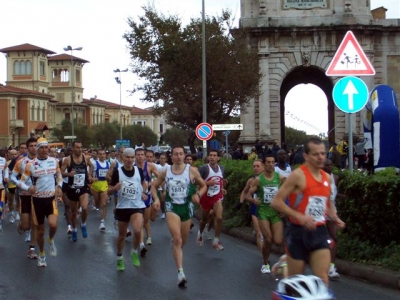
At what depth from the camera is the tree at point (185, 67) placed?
3809 centimetres

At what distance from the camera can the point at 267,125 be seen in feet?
151

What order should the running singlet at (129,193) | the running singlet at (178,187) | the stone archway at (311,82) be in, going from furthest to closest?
1. the stone archway at (311,82)
2. the running singlet at (129,193)
3. the running singlet at (178,187)

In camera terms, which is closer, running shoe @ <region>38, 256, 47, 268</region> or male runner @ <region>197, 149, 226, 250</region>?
running shoe @ <region>38, 256, 47, 268</region>

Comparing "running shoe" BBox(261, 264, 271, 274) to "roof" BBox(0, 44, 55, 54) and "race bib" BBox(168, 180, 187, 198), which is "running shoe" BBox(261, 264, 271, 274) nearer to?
"race bib" BBox(168, 180, 187, 198)

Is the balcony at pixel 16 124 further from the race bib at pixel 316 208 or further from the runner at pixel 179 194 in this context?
the race bib at pixel 316 208

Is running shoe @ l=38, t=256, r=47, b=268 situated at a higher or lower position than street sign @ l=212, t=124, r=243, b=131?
lower

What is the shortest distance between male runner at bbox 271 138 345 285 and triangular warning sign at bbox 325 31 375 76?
4.23m

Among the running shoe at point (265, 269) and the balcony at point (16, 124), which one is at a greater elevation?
the balcony at point (16, 124)

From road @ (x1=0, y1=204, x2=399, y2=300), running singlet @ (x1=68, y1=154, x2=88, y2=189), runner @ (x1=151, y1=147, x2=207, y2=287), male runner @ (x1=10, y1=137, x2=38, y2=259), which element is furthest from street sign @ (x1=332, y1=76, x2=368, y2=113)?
running singlet @ (x1=68, y1=154, x2=88, y2=189)

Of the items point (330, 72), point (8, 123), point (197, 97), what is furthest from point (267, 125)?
point (8, 123)

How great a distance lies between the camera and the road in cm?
1040

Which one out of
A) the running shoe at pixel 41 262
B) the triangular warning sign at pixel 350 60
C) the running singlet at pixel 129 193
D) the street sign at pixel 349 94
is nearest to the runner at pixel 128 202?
the running singlet at pixel 129 193

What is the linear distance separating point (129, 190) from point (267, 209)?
2.16 meters

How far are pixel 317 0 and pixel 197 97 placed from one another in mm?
11297
